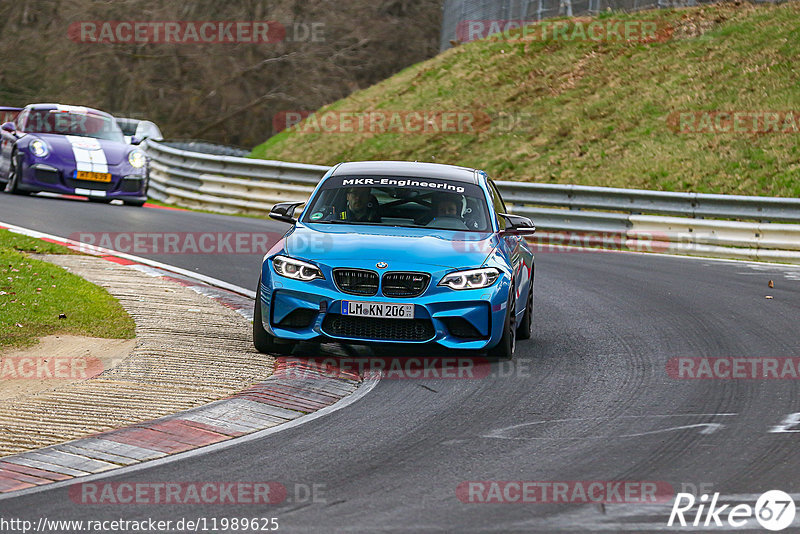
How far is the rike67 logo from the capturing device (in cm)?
502

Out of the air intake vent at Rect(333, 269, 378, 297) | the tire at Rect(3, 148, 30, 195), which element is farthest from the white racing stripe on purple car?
the air intake vent at Rect(333, 269, 378, 297)

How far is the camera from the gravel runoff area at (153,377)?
663 cm

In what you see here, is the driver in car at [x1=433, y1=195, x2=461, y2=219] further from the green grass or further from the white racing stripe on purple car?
the white racing stripe on purple car

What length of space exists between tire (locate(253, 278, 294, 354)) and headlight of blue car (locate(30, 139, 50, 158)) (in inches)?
505

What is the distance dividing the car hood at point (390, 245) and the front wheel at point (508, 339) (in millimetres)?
425

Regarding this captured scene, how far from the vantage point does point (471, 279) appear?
864 centimetres

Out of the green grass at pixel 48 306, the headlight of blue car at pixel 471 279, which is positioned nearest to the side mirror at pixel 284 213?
the green grass at pixel 48 306

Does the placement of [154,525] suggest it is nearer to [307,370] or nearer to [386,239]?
[307,370]

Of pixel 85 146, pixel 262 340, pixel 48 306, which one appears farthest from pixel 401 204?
pixel 85 146

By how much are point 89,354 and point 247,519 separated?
3.92 meters

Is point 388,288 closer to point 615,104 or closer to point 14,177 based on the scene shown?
point 14,177

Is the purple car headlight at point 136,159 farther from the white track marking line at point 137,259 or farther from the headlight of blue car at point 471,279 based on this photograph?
the headlight of blue car at point 471,279

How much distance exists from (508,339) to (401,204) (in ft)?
5.60

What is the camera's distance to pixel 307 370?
8.30 meters
